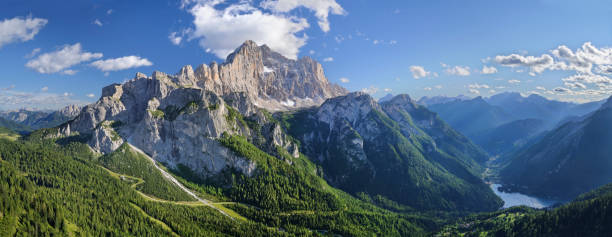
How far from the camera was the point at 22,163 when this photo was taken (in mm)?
149750

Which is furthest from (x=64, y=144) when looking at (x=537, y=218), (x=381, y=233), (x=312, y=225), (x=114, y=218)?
(x=537, y=218)

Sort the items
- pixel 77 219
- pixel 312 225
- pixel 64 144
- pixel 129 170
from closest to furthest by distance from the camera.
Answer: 1. pixel 77 219
2. pixel 312 225
3. pixel 129 170
4. pixel 64 144

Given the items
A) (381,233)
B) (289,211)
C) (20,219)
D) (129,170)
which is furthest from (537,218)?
(129,170)

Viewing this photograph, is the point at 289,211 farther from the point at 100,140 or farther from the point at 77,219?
the point at 100,140

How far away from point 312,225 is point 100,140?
158 m

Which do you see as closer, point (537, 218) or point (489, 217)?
point (537, 218)

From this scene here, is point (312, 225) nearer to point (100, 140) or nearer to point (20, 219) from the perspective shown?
point (20, 219)

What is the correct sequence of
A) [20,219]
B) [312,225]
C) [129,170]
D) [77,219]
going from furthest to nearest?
[129,170], [312,225], [77,219], [20,219]

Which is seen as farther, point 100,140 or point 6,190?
point 100,140

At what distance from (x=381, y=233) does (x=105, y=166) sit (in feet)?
612

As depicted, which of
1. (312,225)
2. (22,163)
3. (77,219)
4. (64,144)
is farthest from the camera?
(64,144)

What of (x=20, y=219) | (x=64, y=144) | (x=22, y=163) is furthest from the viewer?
(x=64, y=144)

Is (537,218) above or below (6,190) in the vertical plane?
above

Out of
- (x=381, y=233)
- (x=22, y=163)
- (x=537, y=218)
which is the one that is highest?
(x=537, y=218)
